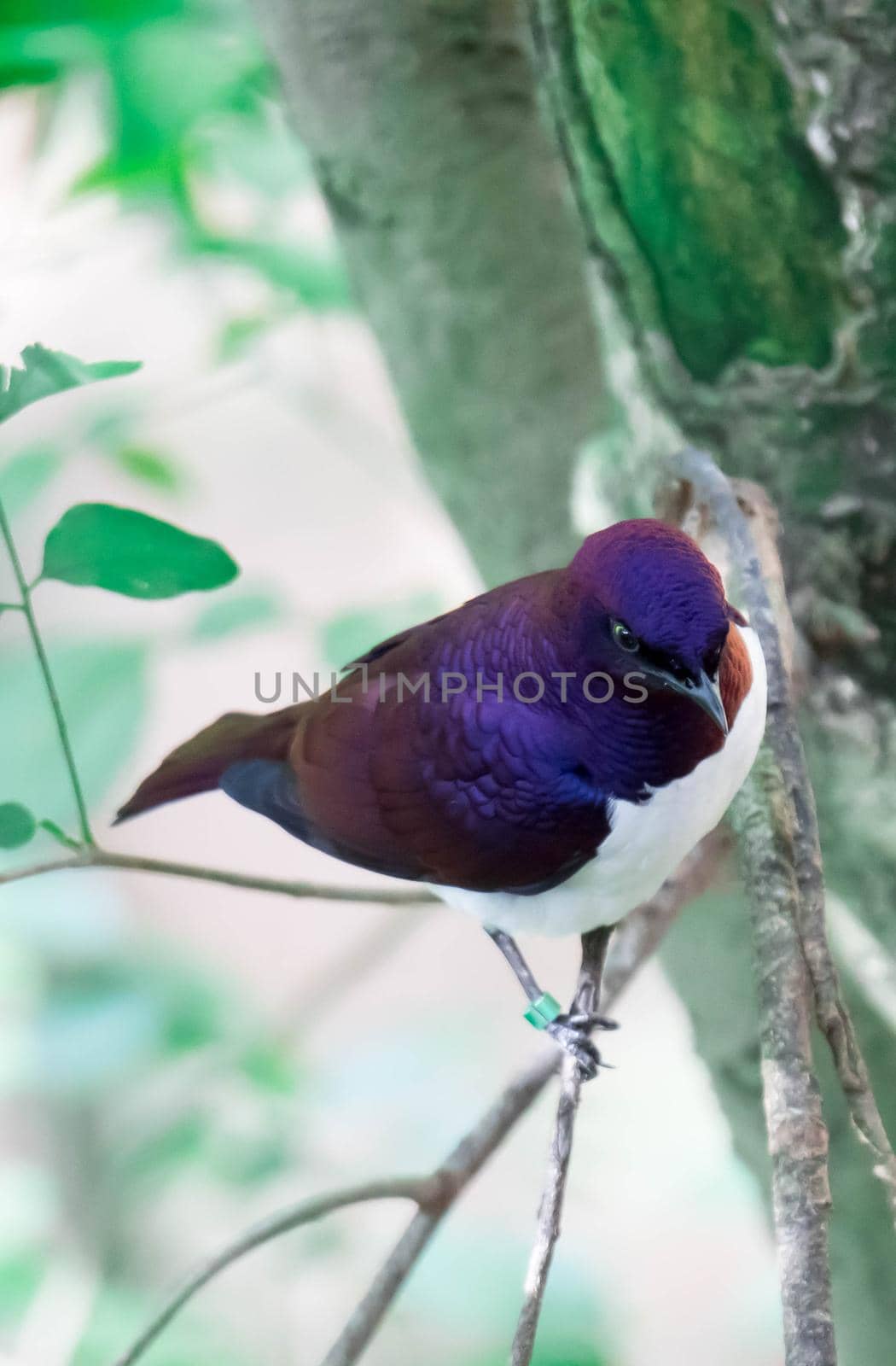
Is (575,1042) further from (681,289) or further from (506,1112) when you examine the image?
(681,289)

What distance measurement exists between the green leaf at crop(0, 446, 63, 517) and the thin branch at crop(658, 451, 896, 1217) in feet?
1.65

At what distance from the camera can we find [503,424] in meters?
0.82

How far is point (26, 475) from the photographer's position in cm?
90

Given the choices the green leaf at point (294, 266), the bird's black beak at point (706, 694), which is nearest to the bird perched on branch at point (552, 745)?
the bird's black beak at point (706, 694)

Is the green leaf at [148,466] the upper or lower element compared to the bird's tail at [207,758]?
upper

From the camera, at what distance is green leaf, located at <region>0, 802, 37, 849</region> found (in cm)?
53

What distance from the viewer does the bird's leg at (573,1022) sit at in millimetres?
538

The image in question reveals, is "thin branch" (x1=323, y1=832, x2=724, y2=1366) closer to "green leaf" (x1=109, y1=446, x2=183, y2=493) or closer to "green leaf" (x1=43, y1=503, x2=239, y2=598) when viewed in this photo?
"green leaf" (x1=43, y1=503, x2=239, y2=598)

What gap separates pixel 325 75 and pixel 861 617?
1.56 ft

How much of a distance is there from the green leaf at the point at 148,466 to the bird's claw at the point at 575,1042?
2.16ft

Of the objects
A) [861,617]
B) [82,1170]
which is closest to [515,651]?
[861,617]

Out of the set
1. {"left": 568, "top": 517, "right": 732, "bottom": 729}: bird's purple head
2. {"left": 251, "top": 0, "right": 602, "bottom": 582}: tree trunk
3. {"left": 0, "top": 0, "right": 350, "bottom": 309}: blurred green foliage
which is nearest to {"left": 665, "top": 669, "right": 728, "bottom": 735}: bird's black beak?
{"left": 568, "top": 517, "right": 732, "bottom": 729}: bird's purple head

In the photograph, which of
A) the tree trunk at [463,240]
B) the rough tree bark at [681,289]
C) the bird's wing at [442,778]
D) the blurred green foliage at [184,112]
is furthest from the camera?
the blurred green foliage at [184,112]

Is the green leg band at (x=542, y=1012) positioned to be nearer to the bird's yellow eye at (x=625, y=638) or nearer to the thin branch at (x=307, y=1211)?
the thin branch at (x=307, y=1211)
